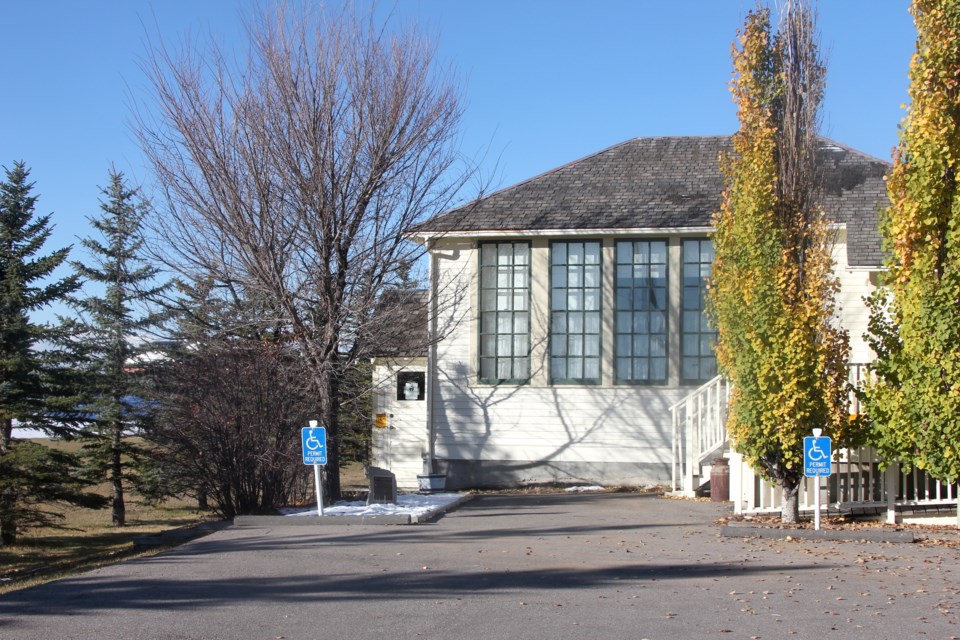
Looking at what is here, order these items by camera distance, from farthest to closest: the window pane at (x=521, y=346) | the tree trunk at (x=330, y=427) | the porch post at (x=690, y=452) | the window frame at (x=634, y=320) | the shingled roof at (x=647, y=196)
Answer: the window pane at (x=521, y=346), the window frame at (x=634, y=320), the shingled roof at (x=647, y=196), the porch post at (x=690, y=452), the tree trunk at (x=330, y=427)

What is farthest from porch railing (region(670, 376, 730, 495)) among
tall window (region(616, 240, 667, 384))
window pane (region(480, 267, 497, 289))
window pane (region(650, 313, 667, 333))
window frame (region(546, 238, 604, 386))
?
window pane (region(480, 267, 497, 289))

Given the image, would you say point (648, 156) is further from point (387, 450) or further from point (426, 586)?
point (426, 586)

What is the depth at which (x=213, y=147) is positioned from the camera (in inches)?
613

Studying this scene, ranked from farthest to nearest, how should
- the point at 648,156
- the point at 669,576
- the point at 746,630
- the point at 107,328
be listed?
the point at 107,328 → the point at 648,156 → the point at 669,576 → the point at 746,630

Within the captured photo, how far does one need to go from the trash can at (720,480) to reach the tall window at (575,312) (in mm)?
3995

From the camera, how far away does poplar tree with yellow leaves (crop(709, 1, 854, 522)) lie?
12.1 m

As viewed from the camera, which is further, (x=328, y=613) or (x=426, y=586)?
(x=426, y=586)

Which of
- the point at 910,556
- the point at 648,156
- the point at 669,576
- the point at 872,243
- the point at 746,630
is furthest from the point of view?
the point at 648,156

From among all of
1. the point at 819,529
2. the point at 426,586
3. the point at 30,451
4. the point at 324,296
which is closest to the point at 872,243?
the point at 819,529

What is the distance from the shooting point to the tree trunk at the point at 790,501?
12.6 meters

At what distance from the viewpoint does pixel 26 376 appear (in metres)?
23.9

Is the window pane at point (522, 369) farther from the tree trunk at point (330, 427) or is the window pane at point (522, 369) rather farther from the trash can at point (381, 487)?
the trash can at point (381, 487)

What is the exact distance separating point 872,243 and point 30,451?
17.6 metres

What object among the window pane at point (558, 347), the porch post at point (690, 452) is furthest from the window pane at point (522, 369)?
the porch post at point (690, 452)
